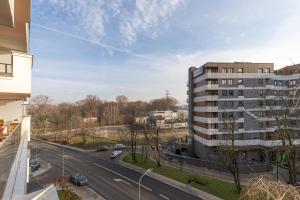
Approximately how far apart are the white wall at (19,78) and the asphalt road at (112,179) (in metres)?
23.6

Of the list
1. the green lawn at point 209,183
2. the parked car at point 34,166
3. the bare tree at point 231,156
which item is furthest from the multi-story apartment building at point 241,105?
the parked car at point 34,166

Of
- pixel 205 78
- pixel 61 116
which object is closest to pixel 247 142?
pixel 205 78

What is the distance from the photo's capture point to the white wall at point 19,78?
33.0ft

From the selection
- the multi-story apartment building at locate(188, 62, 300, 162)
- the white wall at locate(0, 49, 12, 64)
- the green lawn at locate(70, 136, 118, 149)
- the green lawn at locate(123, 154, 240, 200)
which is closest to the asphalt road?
the green lawn at locate(123, 154, 240, 200)

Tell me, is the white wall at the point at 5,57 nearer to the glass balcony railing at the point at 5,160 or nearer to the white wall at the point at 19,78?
the white wall at the point at 19,78

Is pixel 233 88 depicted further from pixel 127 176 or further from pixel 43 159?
pixel 43 159

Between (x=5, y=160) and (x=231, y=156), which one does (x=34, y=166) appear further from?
(x=5, y=160)

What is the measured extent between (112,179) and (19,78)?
31.5 metres

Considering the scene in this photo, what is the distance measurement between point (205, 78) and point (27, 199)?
155 feet

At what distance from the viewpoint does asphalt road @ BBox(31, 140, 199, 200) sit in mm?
32241

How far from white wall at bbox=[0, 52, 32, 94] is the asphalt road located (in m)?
23.6

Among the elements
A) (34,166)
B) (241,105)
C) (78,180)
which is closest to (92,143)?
(34,166)

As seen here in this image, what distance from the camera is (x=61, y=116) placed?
102188 mm

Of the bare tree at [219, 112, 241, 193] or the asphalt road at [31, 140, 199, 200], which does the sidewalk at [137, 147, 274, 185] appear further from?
the asphalt road at [31, 140, 199, 200]
